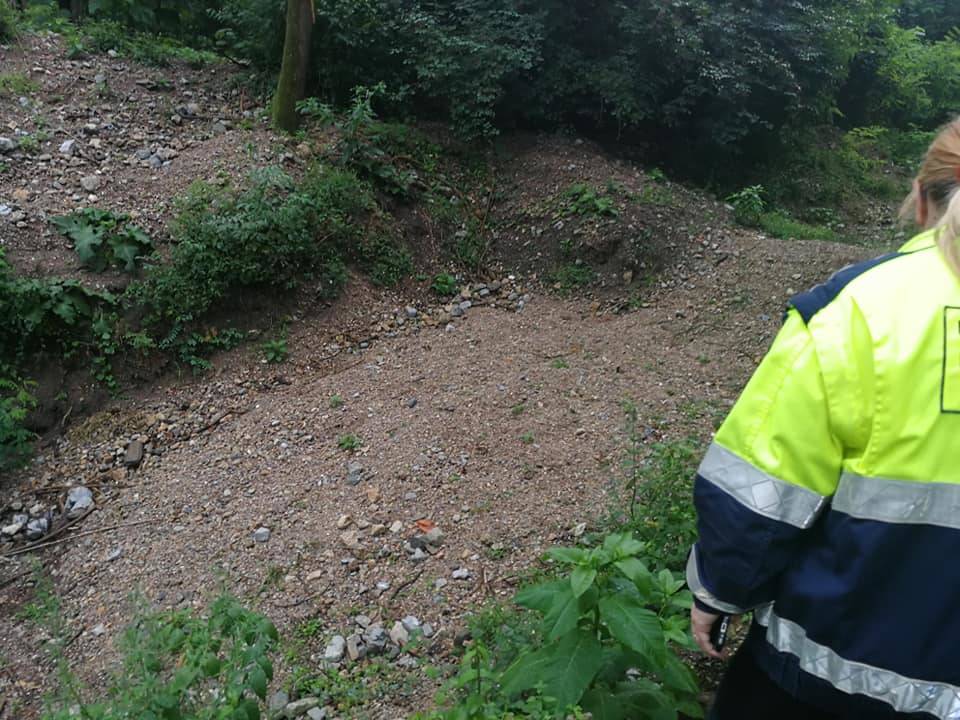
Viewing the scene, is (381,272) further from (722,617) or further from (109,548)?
(722,617)

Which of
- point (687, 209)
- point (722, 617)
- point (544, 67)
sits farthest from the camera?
point (544, 67)

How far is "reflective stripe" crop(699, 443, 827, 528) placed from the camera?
146cm

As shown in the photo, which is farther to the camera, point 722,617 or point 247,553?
point 247,553

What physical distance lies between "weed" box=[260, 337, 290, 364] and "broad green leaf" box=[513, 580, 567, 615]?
4.13 metres

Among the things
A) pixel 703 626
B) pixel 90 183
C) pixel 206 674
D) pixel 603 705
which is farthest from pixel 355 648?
pixel 90 183

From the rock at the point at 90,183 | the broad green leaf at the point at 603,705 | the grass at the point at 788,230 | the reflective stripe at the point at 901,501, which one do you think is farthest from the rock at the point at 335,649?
the grass at the point at 788,230

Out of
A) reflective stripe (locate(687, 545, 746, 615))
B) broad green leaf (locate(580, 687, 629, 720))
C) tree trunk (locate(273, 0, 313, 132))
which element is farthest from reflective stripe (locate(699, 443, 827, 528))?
tree trunk (locate(273, 0, 313, 132))

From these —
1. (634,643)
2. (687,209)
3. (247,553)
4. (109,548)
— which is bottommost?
(109,548)

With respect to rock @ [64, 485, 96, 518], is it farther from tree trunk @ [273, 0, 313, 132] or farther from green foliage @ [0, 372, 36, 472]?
tree trunk @ [273, 0, 313, 132]

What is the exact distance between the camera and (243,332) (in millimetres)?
6051

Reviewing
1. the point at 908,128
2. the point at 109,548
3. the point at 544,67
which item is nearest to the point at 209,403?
the point at 109,548

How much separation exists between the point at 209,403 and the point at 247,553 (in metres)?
1.79

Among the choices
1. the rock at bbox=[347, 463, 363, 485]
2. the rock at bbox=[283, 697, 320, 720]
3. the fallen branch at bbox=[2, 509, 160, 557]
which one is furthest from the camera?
the fallen branch at bbox=[2, 509, 160, 557]

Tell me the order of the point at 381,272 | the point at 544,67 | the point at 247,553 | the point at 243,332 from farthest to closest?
the point at 544,67 < the point at 381,272 < the point at 243,332 < the point at 247,553
